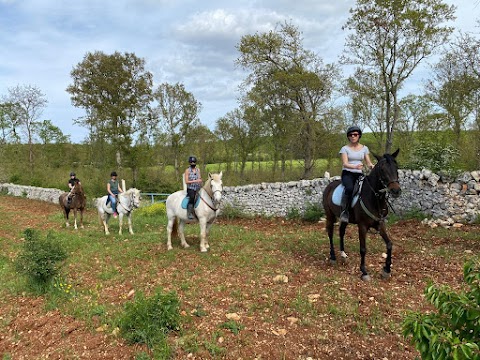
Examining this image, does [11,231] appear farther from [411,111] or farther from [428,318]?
[411,111]

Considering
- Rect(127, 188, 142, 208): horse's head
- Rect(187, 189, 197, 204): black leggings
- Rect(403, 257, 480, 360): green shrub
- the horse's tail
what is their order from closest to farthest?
1. Rect(403, 257, 480, 360): green shrub
2. Rect(187, 189, 197, 204): black leggings
3. the horse's tail
4. Rect(127, 188, 142, 208): horse's head

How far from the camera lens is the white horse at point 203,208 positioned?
27.7 ft

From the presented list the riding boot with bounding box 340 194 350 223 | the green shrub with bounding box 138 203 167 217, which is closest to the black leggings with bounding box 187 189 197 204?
the riding boot with bounding box 340 194 350 223

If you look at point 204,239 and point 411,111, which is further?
point 411,111

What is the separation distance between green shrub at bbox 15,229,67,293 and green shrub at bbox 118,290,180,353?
2.66 m

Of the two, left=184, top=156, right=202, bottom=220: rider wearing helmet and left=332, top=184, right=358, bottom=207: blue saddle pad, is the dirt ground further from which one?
left=184, top=156, right=202, bottom=220: rider wearing helmet

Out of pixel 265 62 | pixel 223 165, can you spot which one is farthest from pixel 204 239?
pixel 223 165

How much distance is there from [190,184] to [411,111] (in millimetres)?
26379

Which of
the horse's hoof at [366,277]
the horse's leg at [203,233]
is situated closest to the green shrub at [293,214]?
the horse's leg at [203,233]

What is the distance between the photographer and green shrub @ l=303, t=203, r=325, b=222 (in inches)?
539

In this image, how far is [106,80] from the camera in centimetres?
2677

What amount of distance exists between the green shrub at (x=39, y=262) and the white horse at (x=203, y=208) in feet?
10.6

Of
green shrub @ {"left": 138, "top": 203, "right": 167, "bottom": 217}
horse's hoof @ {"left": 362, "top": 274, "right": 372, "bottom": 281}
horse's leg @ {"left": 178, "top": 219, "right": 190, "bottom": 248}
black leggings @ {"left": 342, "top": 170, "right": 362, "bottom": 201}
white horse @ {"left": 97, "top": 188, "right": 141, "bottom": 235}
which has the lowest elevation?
green shrub @ {"left": 138, "top": 203, "right": 167, "bottom": 217}

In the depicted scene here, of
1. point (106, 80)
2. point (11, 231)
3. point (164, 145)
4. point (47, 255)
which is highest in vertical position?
point (106, 80)
